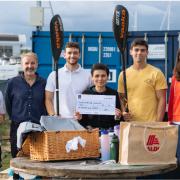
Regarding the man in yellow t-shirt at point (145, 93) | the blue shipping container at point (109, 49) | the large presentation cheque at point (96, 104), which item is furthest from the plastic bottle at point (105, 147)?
the blue shipping container at point (109, 49)

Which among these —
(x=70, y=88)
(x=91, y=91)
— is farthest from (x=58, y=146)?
(x=70, y=88)

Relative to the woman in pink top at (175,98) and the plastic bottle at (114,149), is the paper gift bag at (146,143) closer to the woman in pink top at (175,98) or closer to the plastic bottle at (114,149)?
the plastic bottle at (114,149)

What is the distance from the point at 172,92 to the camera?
5.11 metres

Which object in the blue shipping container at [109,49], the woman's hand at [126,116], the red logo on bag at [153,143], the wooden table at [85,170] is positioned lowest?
the wooden table at [85,170]

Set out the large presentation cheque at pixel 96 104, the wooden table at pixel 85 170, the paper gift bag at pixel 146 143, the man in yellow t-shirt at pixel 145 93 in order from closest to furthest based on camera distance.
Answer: the wooden table at pixel 85 170
the paper gift bag at pixel 146 143
the large presentation cheque at pixel 96 104
the man in yellow t-shirt at pixel 145 93

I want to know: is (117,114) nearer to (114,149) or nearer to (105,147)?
(105,147)

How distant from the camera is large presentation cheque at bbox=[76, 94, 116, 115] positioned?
4949 millimetres

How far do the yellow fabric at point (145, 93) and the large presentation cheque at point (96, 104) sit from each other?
11.6 inches

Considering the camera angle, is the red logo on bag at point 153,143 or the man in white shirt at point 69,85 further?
the man in white shirt at point 69,85

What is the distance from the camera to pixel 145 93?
510 centimetres

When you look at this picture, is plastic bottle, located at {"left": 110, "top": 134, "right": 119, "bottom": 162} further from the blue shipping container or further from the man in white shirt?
the blue shipping container

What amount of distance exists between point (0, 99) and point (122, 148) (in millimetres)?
2226

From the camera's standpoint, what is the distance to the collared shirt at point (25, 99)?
5363 mm

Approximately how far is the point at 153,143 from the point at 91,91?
138 cm
